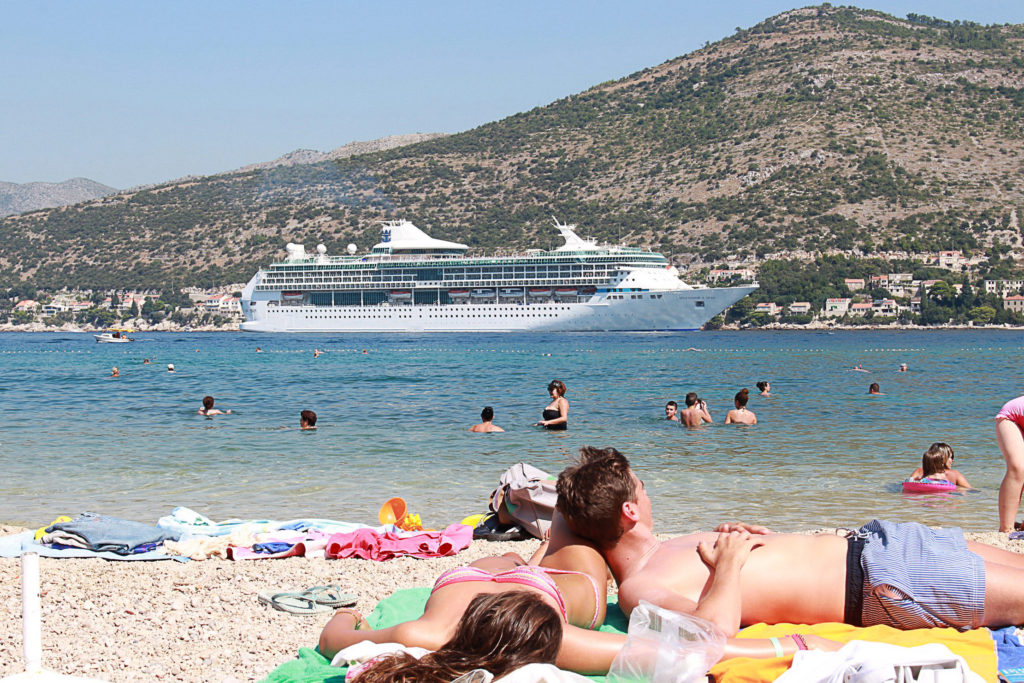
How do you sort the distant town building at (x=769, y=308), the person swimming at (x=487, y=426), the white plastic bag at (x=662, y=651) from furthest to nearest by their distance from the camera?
1. the distant town building at (x=769, y=308)
2. the person swimming at (x=487, y=426)
3. the white plastic bag at (x=662, y=651)

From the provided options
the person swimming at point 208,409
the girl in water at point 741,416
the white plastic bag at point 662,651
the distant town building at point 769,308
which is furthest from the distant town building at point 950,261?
the white plastic bag at point 662,651

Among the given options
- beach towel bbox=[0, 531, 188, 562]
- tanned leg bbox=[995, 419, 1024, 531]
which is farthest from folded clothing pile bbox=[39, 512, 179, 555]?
tanned leg bbox=[995, 419, 1024, 531]

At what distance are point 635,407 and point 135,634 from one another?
13.6 metres

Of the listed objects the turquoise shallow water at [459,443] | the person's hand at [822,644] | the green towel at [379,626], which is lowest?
the turquoise shallow water at [459,443]

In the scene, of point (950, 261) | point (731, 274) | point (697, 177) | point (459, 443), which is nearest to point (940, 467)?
point (459, 443)

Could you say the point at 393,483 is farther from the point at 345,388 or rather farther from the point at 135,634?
the point at 345,388

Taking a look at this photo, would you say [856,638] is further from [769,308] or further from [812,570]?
[769,308]

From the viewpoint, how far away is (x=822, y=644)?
3.35m

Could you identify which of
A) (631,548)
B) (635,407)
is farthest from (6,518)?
(635,407)

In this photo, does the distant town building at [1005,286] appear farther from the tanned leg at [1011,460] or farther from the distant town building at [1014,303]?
the tanned leg at [1011,460]

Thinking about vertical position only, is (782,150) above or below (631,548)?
above

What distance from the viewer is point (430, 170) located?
120688 mm

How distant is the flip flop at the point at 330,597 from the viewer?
483cm

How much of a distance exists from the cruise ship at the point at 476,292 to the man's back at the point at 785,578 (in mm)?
59866
